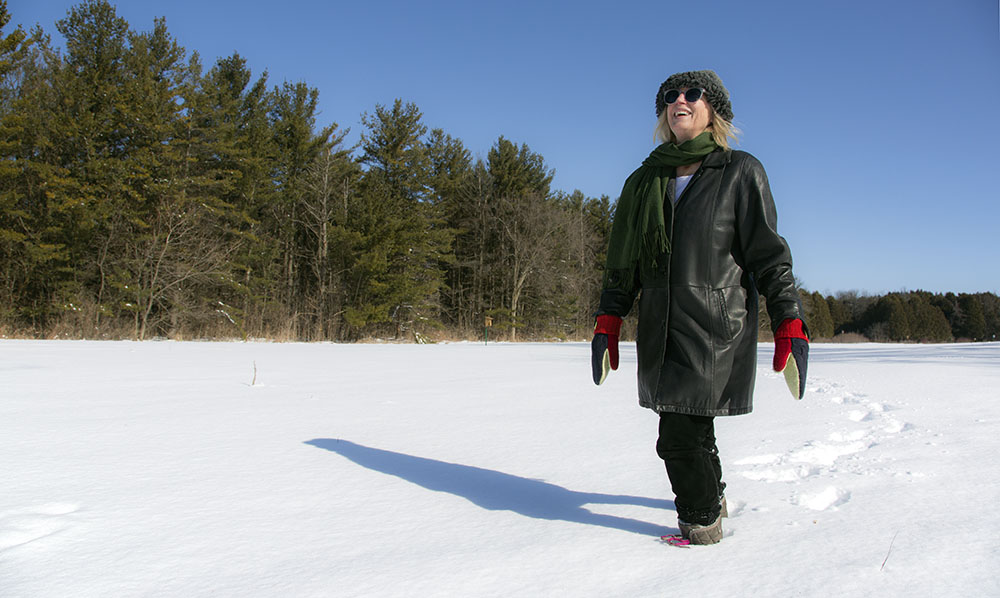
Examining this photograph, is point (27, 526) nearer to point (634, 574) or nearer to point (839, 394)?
point (634, 574)

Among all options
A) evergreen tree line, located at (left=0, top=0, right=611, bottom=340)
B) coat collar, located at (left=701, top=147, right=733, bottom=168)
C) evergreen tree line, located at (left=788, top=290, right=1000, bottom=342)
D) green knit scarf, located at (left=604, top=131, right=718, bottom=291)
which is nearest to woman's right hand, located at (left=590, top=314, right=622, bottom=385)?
green knit scarf, located at (left=604, top=131, right=718, bottom=291)

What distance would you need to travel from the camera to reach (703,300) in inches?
68.9

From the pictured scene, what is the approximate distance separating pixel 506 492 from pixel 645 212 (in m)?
1.18

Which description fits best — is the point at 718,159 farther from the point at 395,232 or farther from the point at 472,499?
the point at 395,232

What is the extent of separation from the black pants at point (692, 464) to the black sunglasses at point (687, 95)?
41.0 inches

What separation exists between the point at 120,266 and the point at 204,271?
2342mm

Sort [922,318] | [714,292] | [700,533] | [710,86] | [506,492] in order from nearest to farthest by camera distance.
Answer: [700,533], [714,292], [710,86], [506,492], [922,318]

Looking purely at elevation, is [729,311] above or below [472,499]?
above

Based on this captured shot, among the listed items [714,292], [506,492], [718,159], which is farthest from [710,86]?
[506,492]

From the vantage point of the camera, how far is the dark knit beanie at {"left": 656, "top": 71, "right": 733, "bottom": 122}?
1941 millimetres

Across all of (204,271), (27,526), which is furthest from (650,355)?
(204,271)

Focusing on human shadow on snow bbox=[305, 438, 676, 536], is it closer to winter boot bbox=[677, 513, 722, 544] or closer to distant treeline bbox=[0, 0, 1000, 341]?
winter boot bbox=[677, 513, 722, 544]

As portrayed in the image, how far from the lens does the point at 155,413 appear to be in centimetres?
361

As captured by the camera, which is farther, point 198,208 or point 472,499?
point 198,208
